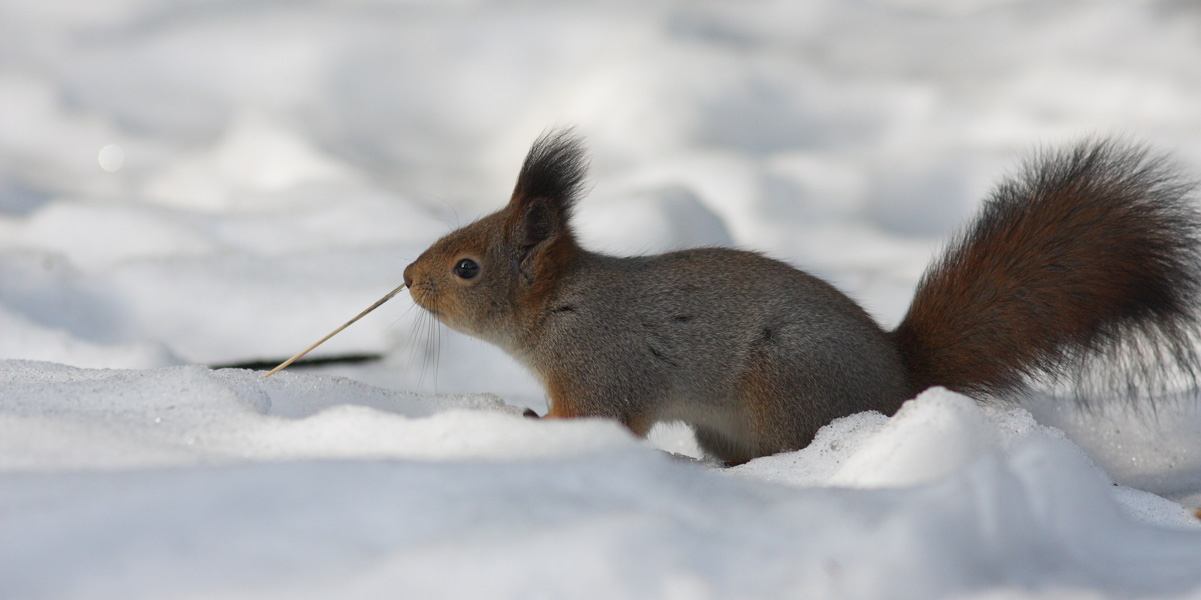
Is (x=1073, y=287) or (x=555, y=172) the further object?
(x=555, y=172)

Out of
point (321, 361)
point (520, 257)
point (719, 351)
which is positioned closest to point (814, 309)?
point (719, 351)

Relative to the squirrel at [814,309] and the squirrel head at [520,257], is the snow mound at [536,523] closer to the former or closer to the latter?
the squirrel at [814,309]

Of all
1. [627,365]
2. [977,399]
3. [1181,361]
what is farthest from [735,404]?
[1181,361]

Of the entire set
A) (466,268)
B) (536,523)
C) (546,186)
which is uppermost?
(546,186)

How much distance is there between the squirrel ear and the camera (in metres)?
1.48

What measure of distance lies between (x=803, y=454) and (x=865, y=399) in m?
0.20

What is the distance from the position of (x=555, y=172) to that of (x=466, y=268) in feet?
0.70

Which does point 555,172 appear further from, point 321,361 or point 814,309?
point 321,361

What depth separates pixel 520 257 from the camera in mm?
1504

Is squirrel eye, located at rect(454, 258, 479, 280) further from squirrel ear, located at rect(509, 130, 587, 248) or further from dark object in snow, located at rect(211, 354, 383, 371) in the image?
dark object in snow, located at rect(211, 354, 383, 371)

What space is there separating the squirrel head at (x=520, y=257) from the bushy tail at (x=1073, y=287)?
1.90 ft

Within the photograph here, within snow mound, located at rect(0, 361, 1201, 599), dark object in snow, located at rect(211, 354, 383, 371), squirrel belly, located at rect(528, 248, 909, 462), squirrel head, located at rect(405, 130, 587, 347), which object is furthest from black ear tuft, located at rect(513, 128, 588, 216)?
dark object in snow, located at rect(211, 354, 383, 371)

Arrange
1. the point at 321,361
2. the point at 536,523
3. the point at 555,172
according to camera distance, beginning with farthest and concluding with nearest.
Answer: the point at 321,361, the point at 555,172, the point at 536,523

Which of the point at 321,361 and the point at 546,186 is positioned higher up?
the point at 546,186
